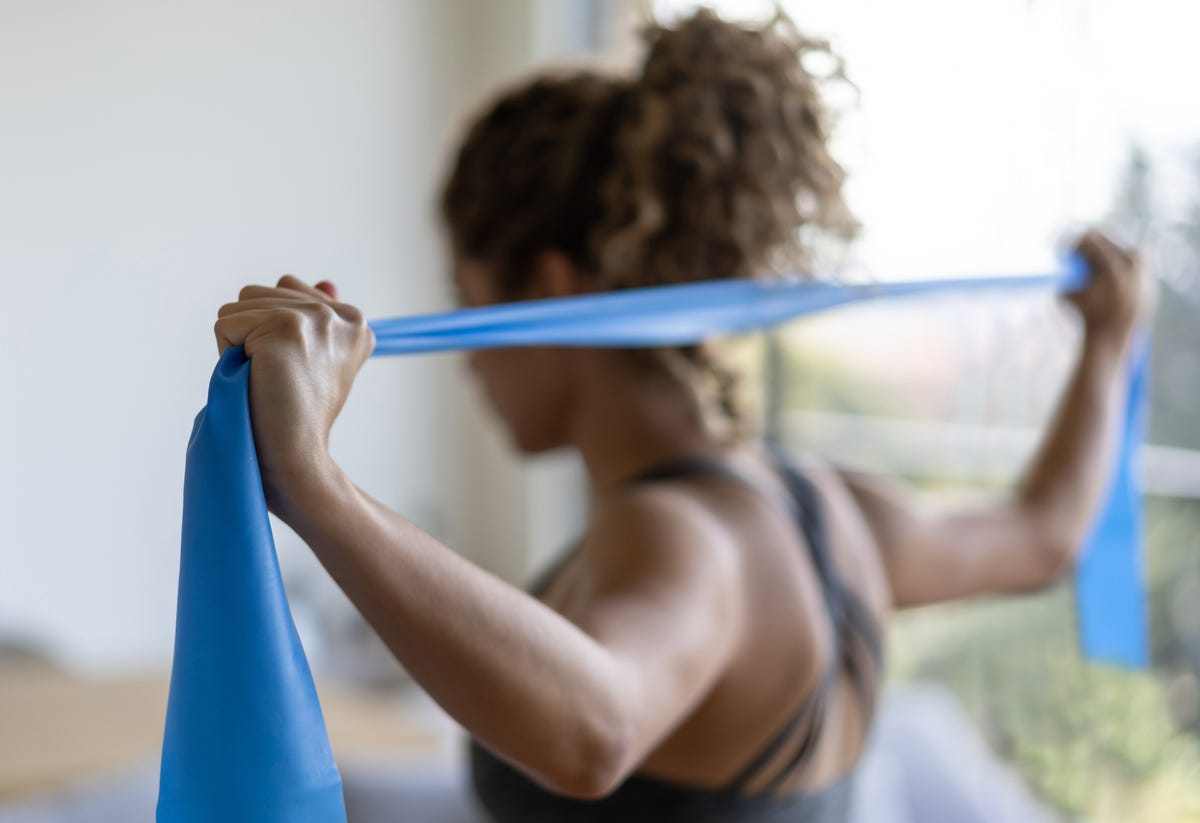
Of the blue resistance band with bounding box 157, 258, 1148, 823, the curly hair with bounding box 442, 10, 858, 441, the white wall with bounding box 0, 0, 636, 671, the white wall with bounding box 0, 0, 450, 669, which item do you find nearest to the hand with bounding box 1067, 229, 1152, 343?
the curly hair with bounding box 442, 10, 858, 441

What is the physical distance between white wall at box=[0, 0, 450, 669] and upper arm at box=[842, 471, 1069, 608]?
1.23 meters

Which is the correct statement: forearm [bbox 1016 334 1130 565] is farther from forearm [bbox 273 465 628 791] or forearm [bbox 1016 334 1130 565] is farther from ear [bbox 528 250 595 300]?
forearm [bbox 273 465 628 791]

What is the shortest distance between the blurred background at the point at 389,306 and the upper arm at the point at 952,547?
43 centimetres

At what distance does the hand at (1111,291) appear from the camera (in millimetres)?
1275

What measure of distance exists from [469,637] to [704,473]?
0.42 metres

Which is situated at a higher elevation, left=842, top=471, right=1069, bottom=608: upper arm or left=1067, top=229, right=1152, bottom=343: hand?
left=1067, top=229, right=1152, bottom=343: hand

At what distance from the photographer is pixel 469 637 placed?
55 centimetres

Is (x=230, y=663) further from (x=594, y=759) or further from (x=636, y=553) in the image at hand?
(x=636, y=553)

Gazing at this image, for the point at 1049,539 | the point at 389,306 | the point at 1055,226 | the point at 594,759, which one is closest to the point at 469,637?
the point at 594,759

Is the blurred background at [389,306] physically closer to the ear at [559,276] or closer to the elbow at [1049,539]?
the elbow at [1049,539]

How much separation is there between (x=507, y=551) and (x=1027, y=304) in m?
1.71

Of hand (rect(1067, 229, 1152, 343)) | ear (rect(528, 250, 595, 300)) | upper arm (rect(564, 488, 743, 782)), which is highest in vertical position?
ear (rect(528, 250, 595, 300))

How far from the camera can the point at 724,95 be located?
100 centimetres

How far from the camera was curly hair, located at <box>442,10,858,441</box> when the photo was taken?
1.00 metres
